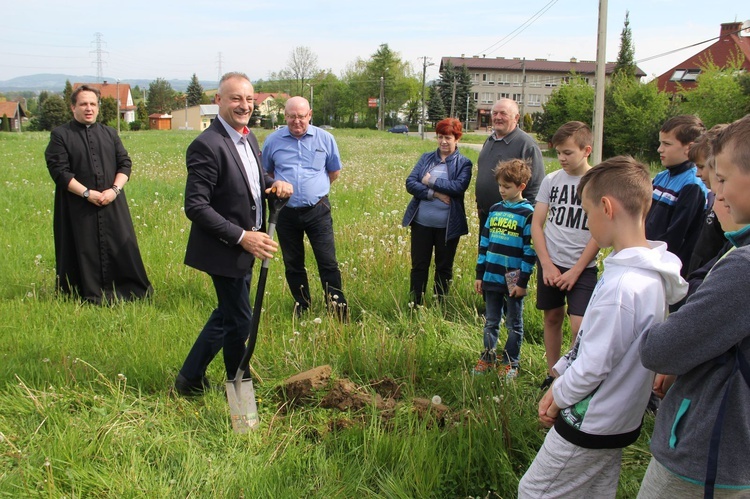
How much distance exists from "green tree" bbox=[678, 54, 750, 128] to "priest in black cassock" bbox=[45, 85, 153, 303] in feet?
104

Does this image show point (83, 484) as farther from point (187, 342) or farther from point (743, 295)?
point (743, 295)

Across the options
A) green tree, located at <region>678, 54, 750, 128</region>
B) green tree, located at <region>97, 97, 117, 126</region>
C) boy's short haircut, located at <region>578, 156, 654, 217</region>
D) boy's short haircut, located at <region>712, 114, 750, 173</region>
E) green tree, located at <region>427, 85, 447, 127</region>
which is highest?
green tree, located at <region>427, 85, 447, 127</region>

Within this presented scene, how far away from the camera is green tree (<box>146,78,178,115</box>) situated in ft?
413

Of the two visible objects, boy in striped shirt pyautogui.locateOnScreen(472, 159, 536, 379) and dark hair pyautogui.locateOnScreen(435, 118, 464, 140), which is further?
dark hair pyautogui.locateOnScreen(435, 118, 464, 140)

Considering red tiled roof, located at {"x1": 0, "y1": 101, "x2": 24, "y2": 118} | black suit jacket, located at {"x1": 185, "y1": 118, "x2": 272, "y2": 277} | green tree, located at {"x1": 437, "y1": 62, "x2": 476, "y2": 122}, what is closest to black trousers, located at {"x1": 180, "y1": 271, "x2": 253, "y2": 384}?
black suit jacket, located at {"x1": 185, "y1": 118, "x2": 272, "y2": 277}

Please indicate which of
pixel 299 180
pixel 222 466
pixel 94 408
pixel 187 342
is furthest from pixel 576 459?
pixel 299 180

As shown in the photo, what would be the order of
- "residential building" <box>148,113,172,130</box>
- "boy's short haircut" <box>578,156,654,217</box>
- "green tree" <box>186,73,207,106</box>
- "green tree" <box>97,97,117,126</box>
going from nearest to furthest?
"boy's short haircut" <box>578,156,654,217</box> < "green tree" <box>97,97,117,126</box> < "residential building" <box>148,113,172,130</box> < "green tree" <box>186,73,207,106</box>

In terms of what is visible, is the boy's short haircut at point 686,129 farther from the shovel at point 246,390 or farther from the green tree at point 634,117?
the green tree at point 634,117

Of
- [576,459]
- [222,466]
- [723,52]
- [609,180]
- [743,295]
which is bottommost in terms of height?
[222,466]

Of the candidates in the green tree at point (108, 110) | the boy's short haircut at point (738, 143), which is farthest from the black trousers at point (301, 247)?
the green tree at point (108, 110)

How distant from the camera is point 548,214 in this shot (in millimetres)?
4293

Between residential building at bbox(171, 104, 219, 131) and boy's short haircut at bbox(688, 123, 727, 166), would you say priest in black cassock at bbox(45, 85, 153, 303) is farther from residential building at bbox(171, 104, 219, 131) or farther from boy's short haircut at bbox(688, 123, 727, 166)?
residential building at bbox(171, 104, 219, 131)

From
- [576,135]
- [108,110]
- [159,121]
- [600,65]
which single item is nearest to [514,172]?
[576,135]

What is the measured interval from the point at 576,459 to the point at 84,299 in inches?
206
